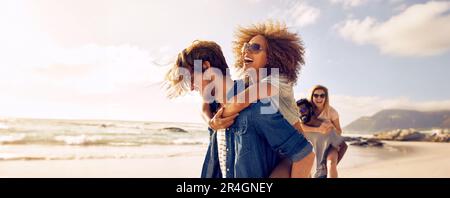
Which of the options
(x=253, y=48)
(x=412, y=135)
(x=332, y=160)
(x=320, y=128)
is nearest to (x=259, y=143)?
(x=253, y=48)

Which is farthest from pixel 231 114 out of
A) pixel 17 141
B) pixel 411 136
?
pixel 17 141

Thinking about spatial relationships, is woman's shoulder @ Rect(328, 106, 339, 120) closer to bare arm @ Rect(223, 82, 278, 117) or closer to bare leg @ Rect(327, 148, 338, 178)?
bare leg @ Rect(327, 148, 338, 178)

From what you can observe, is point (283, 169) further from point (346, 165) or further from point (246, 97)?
point (346, 165)

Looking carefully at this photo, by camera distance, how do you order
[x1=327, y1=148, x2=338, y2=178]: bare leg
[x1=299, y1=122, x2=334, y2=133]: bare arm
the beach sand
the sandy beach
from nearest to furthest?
[x1=299, y1=122, x2=334, y2=133]: bare arm
[x1=327, y1=148, x2=338, y2=178]: bare leg
the beach sand
the sandy beach

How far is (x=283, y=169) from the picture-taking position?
1705mm

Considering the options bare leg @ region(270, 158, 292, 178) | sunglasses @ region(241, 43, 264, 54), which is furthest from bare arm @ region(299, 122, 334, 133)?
bare leg @ region(270, 158, 292, 178)

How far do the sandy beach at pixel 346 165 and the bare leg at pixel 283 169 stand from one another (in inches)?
114

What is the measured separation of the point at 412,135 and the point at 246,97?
566 centimetres

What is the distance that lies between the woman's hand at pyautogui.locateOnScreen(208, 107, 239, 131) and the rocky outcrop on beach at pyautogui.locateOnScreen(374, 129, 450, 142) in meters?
4.94

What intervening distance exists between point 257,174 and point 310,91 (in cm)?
167

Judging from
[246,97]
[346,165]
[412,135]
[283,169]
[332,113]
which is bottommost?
[283,169]

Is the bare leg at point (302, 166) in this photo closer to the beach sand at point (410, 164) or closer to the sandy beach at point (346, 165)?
the beach sand at point (410, 164)

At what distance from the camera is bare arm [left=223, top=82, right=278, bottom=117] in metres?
1.70

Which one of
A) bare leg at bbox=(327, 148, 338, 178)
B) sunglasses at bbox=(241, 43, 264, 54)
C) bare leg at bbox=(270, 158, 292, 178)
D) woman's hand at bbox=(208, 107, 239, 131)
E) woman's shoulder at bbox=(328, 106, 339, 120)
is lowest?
bare leg at bbox=(270, 158, 292, 178)
